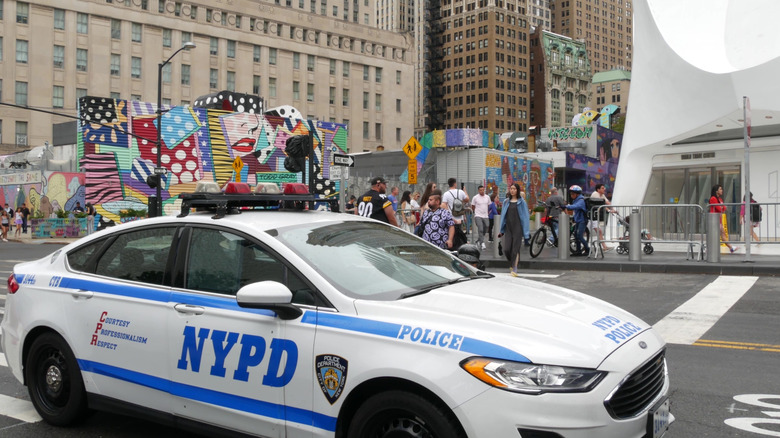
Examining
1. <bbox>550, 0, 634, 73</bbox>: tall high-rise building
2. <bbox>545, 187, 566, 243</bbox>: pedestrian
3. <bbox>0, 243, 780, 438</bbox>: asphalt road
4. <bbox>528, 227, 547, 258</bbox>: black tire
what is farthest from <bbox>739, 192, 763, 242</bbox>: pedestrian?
<bbox>550, 0, 634, 73</bbox>: tall high-rise building

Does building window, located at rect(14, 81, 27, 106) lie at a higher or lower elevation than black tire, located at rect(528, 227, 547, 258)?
higher

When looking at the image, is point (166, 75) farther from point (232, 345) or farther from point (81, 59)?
point (232, 345)

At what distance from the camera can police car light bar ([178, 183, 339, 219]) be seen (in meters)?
4.37

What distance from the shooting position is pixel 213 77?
78.1 m

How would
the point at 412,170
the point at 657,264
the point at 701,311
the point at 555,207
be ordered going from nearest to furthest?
the point at 701,311 → the point at 657,264 → the point at 555,207 → the point at 412,170

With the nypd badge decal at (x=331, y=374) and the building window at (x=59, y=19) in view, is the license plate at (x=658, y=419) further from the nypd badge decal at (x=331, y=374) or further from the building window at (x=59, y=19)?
the building window at (x=59, y=19)

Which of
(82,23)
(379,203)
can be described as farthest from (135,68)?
(379,203)

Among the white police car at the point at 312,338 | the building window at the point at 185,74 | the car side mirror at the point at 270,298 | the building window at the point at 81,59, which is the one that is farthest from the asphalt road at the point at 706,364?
the building window at the point at 185,74

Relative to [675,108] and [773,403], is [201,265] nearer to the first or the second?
[773,403]

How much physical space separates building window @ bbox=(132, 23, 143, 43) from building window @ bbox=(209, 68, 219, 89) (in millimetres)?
8772

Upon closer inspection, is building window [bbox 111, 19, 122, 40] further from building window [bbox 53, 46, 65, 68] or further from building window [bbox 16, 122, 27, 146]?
building window [bbox 16, 122, 27, 146]

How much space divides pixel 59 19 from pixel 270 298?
73617 millimetres

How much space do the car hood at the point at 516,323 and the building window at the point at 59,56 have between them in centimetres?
7215

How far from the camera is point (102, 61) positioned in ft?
225
